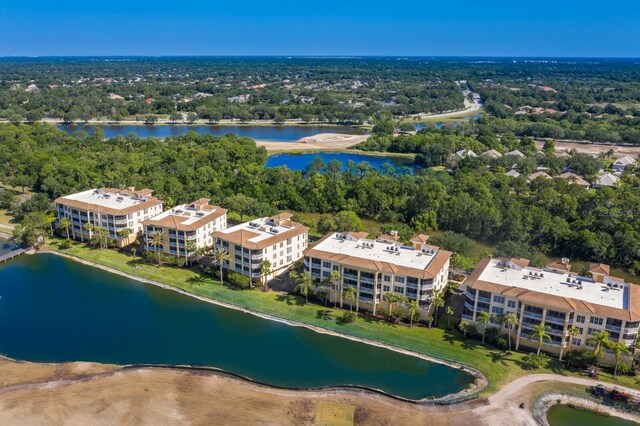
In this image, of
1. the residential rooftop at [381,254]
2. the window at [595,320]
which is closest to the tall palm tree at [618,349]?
the window at [595,320]

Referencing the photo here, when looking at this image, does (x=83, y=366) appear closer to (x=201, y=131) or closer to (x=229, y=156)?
(x=229, y=156)

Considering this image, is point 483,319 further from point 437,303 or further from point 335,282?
point 335,282

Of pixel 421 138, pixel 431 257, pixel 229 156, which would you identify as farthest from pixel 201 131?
pixel 431 257

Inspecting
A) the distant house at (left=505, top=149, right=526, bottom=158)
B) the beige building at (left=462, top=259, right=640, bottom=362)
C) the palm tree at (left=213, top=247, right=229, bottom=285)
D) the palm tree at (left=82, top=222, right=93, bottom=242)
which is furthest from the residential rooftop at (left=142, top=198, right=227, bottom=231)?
the distant house at (left=505, top=149, right=526, bottom=158)

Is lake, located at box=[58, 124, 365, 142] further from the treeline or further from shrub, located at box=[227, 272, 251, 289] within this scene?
shrub, located at box=[227, 272, 251, 289]

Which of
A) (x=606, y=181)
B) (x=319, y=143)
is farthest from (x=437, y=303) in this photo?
(x=319, y=143)

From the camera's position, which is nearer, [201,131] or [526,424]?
[526,424]
